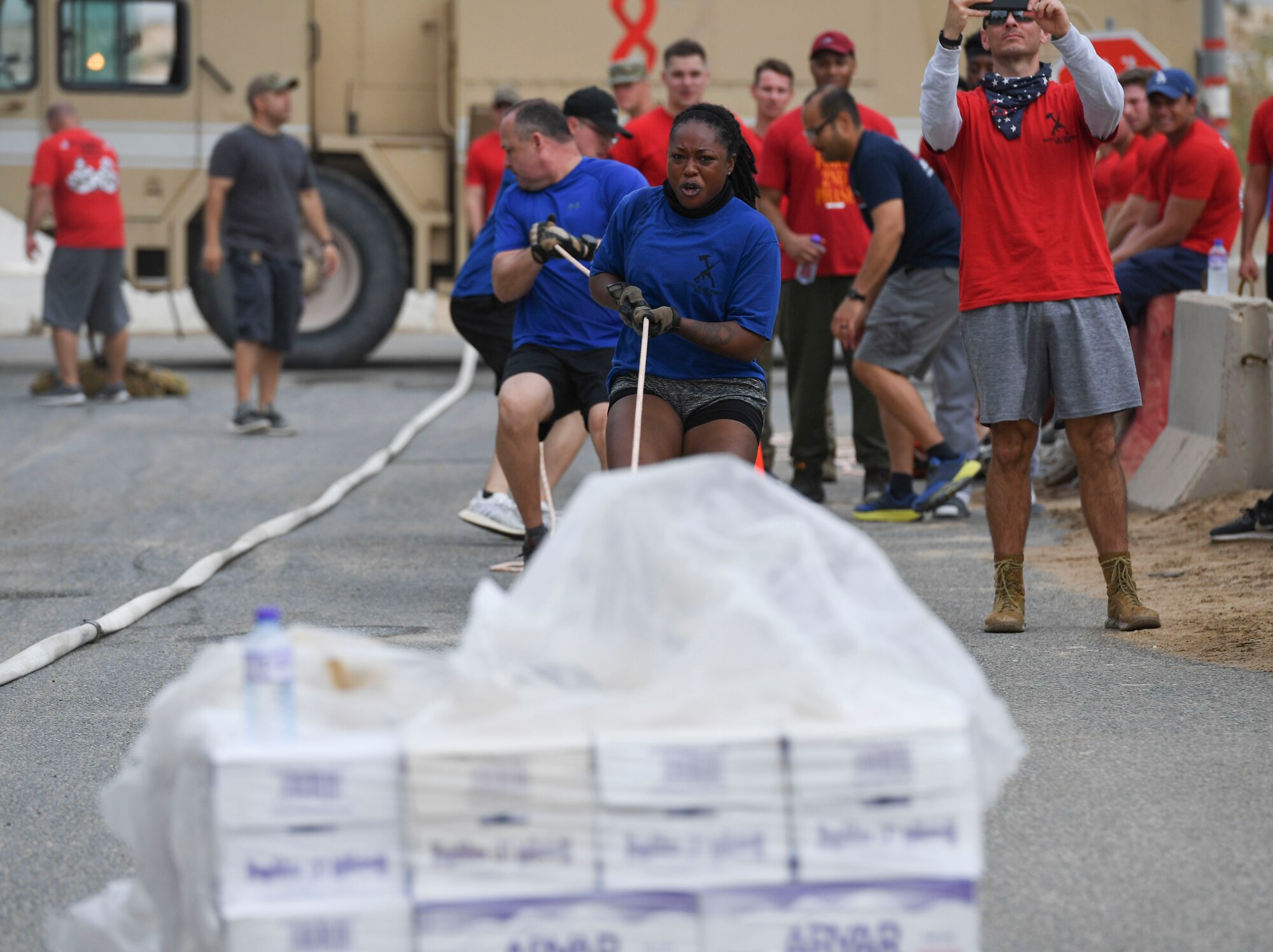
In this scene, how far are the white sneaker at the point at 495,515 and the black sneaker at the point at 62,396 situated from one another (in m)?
5.75

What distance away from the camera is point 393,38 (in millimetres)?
13805

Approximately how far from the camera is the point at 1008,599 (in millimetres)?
5500

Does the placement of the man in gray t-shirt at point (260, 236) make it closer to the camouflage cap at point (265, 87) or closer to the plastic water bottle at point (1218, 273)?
the camouflage cap at point (265, 87)

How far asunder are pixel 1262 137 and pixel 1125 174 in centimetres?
129

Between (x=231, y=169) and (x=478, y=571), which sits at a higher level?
(x=231, y=169)

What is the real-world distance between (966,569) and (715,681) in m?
4.36

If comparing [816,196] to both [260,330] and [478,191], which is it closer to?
[260,330]

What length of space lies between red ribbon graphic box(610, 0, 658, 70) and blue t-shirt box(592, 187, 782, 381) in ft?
28.5

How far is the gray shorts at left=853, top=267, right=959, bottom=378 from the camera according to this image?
7.81m

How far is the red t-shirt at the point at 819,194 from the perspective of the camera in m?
8.34

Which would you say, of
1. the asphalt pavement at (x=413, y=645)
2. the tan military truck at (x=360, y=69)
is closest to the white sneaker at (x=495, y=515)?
the asphalt pavement at (x=413, y=645)

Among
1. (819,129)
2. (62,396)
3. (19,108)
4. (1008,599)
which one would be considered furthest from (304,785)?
(19,108)

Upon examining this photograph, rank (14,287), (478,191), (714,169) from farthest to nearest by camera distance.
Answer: (14,287)
(478,191)
(714,169)

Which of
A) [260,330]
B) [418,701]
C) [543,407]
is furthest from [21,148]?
[418,701]
